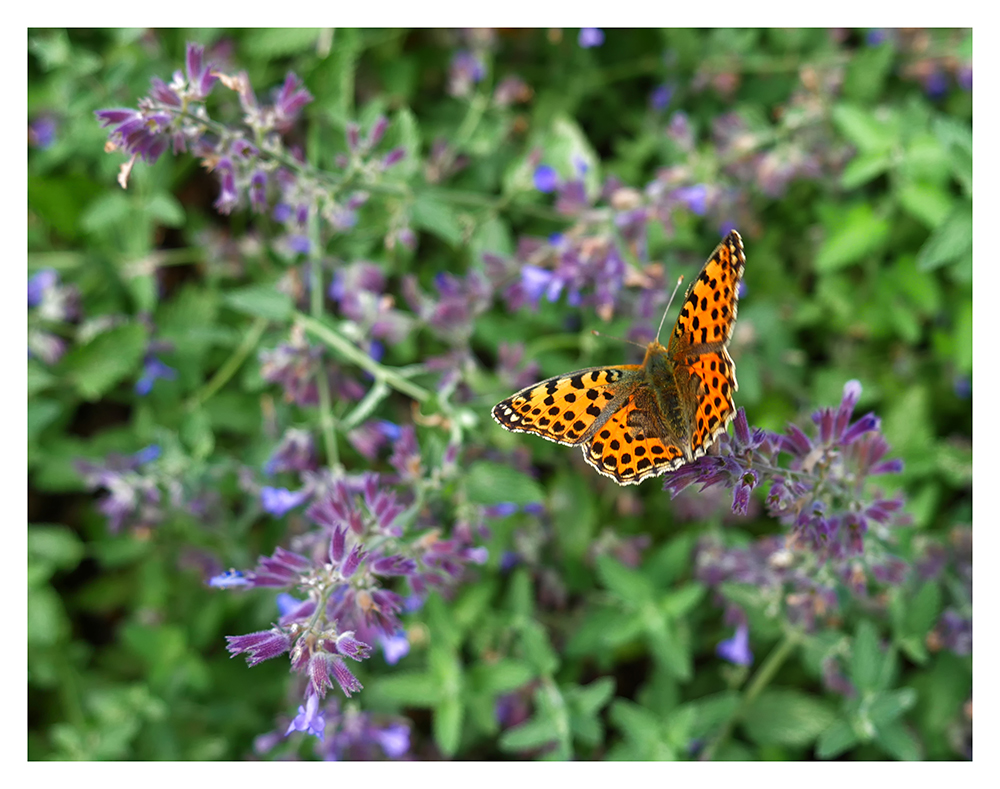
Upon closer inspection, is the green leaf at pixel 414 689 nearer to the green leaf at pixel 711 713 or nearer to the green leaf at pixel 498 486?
the green leaf at pixel 498 486

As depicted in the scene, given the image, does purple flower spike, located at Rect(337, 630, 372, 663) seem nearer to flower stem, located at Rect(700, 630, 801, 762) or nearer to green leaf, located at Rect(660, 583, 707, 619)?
green leaf, located at Rect(660, 583, 707, 619)

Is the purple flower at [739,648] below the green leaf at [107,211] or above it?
below

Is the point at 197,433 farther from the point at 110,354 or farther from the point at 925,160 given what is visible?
the point at 925,160

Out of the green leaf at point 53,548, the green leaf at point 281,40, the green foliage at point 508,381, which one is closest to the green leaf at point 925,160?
the green foliage at point 508,381

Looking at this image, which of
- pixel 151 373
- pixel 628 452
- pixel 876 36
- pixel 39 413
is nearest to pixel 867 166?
pixel 876 36

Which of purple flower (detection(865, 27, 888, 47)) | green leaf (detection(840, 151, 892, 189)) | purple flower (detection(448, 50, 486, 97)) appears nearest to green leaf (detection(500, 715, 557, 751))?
green leaf (detection(840, 151, 892, 189))

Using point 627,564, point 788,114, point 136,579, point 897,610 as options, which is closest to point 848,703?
point 897,610

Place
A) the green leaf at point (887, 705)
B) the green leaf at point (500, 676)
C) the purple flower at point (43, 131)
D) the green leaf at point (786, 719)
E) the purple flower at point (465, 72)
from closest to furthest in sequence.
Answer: the green leaf at point (887, 705) < the green leaf at point (500, 676) < the green leaf at point (786, 719) < the purple flower at point (465, 72) < the purple flower at point (43, 131)
